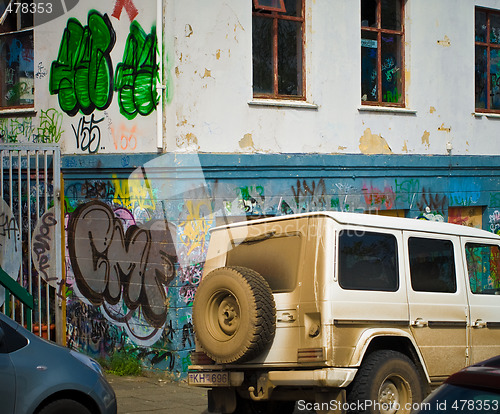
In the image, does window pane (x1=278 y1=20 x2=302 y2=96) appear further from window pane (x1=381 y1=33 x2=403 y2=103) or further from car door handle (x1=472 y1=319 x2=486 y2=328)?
car door handle (x1=472 y1=319 x2=486 y2=328)

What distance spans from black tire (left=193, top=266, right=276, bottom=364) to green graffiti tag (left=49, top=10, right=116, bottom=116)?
4.79m

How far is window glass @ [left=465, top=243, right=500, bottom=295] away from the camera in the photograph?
8.58 metres

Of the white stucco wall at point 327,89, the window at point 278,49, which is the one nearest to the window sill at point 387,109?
the white stucco wall at point 327,89

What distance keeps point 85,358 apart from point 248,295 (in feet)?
4.88

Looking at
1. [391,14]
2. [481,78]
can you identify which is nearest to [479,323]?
[391,14]

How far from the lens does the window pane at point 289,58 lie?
12.3 m

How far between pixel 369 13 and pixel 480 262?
227 inches

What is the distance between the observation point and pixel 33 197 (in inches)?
497

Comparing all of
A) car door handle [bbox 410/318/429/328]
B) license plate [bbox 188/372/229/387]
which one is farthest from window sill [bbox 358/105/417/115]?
license plate [bbox 188/372/229/387]

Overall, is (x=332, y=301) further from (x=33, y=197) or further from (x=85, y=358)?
(x=33, y=197)

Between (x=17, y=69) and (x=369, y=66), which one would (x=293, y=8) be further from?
(x=17, y=69)

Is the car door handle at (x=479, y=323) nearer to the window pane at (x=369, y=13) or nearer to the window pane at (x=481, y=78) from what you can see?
the window pane at (x=369, y=13)

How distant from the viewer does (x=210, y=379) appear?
7.83 metres

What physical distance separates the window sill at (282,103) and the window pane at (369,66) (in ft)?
4.52
